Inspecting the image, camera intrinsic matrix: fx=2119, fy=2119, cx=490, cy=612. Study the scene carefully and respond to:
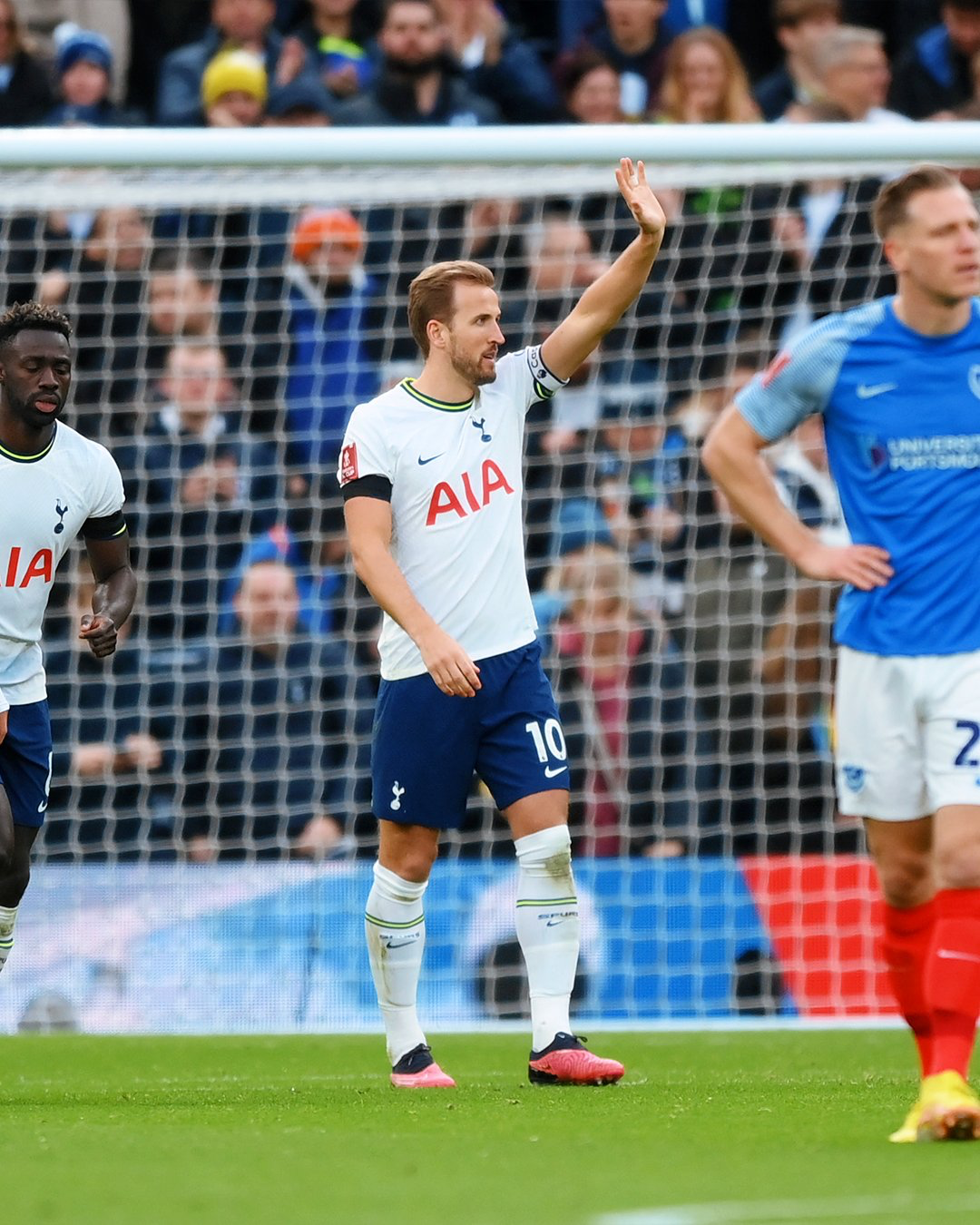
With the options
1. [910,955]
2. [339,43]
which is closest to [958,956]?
[910,955]

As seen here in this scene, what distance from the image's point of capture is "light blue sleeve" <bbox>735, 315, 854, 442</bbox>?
17.3ft

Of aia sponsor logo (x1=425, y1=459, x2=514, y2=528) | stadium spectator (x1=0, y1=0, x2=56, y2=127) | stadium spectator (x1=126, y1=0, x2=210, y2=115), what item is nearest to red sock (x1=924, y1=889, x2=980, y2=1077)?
aia sponsor logo (x1=425, y1=459, x2=514, y2=528)

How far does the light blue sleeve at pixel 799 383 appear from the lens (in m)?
5.26

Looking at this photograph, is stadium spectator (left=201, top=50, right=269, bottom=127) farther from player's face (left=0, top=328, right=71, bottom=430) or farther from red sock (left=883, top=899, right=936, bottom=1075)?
red sock (left=883, top=899, right=936, bottom=1075)

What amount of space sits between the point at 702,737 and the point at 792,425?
Result: 5652 millimetres

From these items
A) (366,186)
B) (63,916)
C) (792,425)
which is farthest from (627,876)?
(792,425)

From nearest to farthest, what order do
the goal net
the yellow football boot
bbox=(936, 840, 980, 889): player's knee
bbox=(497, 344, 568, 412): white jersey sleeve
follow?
the yellow football boot < bbox=(936, 840, 980, 889): player's knee < bbox=(497, 344, 568, 412): white jersey sleeve < the goal net

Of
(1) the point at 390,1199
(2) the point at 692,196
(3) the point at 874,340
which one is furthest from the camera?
(2) the point at 692,196

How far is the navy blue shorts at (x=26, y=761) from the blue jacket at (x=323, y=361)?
16.2 ft

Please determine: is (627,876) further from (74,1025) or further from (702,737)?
(74,1025)

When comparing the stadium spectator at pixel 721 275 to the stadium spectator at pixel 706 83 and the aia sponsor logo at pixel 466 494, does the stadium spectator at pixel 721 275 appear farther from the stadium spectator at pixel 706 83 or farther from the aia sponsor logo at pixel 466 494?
the aia sponsor logo at pixel 466 494

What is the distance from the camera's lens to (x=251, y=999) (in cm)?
990

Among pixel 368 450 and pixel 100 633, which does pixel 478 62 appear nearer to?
pixel 368 450

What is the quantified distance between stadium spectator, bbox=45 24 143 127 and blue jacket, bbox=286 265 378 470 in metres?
2.18
